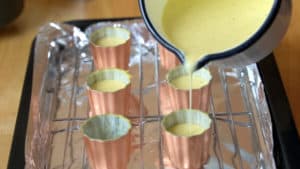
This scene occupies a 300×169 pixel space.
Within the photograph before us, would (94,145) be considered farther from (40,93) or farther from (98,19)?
(98,19)

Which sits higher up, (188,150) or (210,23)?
(210,23)

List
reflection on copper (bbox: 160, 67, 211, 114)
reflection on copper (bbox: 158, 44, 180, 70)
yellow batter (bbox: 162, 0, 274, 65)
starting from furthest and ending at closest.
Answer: reflection on copper (bbox: 158, 44, 180, 70), reflection on copper (bbox: 160, 67, 211, 114), yellow batter (bbox: 162, 0, 274, 65)

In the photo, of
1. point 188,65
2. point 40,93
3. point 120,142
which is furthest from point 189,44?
point 40,93

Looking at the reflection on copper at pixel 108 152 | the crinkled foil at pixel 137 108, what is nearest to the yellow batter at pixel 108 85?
the crinkled foil at pixel 137 108

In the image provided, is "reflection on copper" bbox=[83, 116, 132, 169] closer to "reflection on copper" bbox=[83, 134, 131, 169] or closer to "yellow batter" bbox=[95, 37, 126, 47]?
"reflection on copper" bbox=[83, 134, 131, 169]

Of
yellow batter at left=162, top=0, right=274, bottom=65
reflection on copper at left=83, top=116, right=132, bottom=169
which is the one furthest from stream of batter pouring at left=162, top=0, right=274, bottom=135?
reflection on copper at left=83, top=116, right=132, bottom=169

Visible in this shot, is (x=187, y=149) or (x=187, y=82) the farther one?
(x=187, y=82)

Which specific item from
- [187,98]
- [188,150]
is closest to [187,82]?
[187,98]

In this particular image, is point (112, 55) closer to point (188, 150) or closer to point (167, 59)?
point (167, 59)
